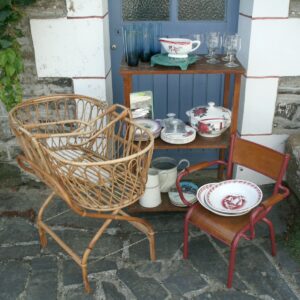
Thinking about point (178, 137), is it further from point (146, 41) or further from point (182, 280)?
point (182, 280)

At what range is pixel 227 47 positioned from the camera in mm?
2629

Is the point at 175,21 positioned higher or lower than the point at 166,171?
higher

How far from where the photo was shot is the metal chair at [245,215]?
220 cm

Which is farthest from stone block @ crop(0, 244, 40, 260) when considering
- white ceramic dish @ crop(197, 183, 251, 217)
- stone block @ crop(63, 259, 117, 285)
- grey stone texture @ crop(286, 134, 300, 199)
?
grey stone texture @ crop(286, 134, 300, 199)

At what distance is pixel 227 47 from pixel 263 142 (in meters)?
0.88

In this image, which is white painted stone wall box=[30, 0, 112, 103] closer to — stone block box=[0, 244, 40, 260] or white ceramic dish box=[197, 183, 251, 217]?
white ceramic dish box=[197, 183, 251, 217]

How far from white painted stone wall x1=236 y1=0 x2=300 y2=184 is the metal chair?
1.97 ft

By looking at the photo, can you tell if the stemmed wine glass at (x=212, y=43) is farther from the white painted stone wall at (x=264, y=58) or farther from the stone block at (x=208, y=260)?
the stone block at (x=208, y=260)

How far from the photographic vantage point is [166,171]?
290 centimetres

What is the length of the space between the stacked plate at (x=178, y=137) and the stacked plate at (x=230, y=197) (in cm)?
38

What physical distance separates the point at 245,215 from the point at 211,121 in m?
0.70

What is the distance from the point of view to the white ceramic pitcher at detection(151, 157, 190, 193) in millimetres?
2910

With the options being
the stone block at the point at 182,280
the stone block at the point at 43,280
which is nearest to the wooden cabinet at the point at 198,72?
the stone block at the point at 182,280

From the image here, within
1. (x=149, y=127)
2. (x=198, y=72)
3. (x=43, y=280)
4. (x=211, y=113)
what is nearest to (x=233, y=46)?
(x=198, y=72)
